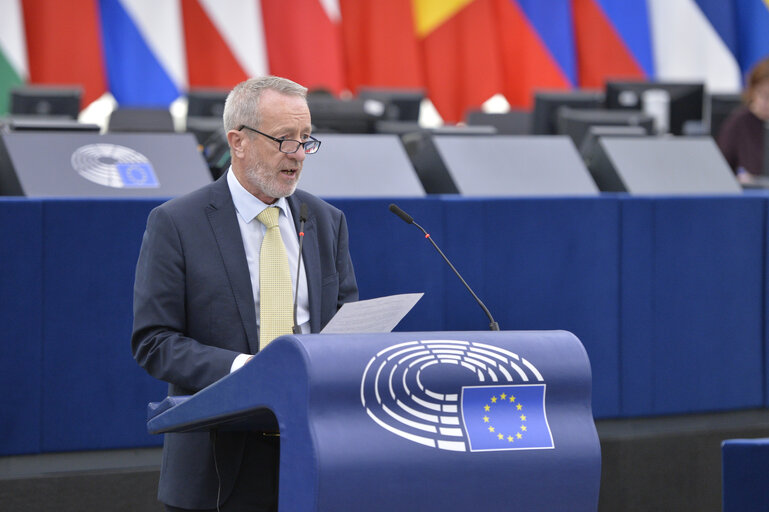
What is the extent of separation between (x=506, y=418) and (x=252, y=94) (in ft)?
2.84

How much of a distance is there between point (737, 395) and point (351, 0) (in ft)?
20.7

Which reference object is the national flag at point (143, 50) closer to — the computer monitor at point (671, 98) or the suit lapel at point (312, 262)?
the computer monitor at point (671, 98)

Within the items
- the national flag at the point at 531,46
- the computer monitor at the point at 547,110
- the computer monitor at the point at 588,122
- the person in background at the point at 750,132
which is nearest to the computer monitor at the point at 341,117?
the computer monitor at the point at 588,122

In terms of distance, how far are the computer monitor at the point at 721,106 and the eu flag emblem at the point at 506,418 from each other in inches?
218

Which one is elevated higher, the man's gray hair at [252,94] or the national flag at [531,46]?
the national flag at [531,46]

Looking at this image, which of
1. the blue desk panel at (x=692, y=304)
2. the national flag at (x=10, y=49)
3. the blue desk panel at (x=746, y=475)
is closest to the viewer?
the blue desk panel at (x=746, y=475)

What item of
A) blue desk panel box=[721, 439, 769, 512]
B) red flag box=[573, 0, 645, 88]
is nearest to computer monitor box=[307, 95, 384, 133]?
blue desk panel box=[721, 439, 769, 512]

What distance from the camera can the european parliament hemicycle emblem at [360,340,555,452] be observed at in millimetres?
1735

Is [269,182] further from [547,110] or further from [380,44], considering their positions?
[380,44]

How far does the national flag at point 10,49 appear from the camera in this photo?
8.32m

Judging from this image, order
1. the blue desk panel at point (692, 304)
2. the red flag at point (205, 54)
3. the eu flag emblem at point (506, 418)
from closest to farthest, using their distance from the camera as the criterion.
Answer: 1. the eu flag emblem at point (506, 418)
2. the blue desk panel at point (692, 304)
3. the red flag at point (205, 54)

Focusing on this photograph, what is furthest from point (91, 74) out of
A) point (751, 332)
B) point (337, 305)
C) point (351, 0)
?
point (337, 305)

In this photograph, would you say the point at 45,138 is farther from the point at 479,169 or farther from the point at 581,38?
the point at 581,38

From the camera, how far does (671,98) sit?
6703 millimetres
